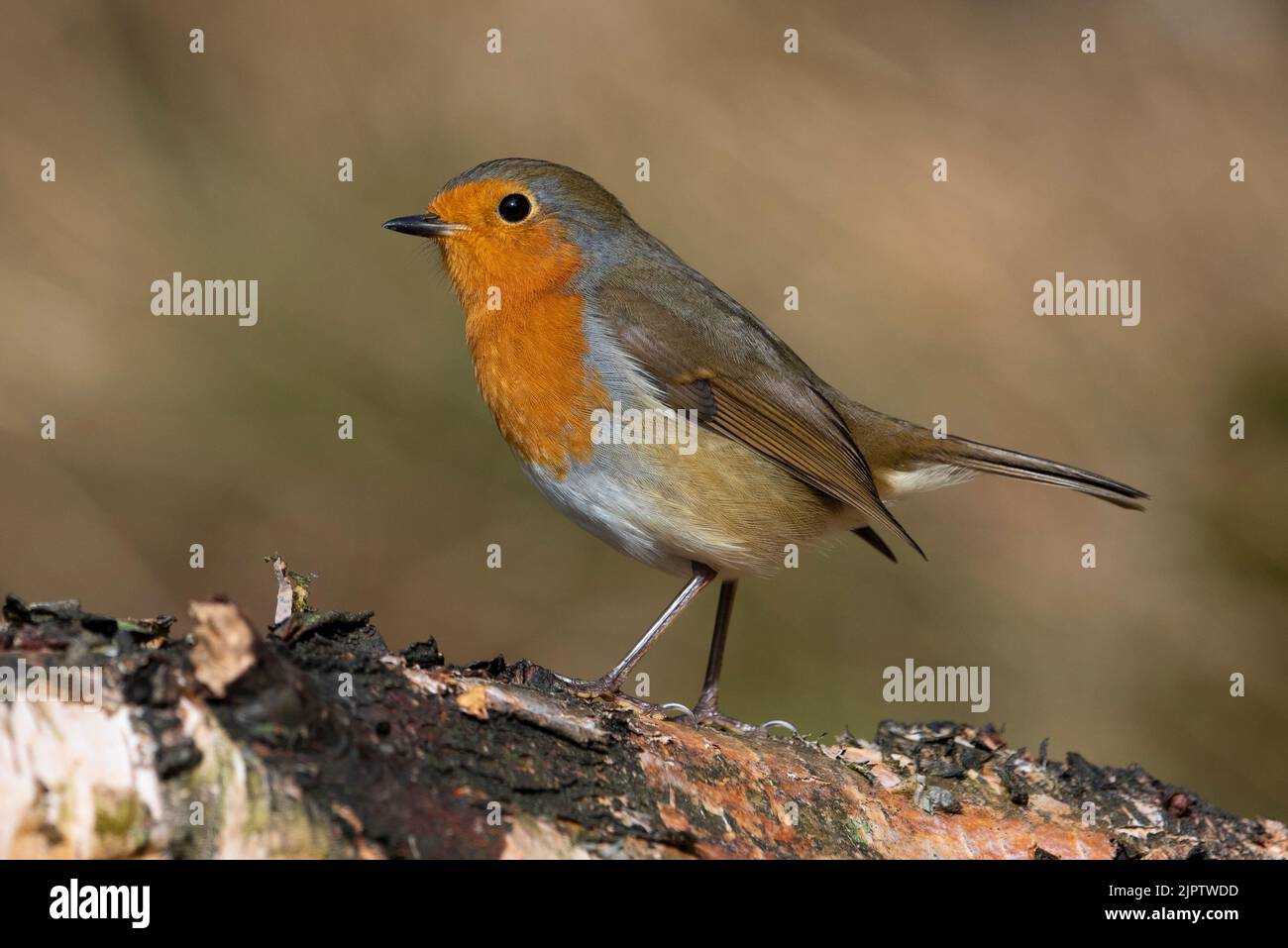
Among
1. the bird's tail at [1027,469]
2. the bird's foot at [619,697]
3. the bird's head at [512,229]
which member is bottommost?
the bird's foot at [619,697]

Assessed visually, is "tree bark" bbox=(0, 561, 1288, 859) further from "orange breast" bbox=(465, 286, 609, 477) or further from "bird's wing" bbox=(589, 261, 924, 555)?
"bird's wing" bbox=(589, 261, 924, 555)

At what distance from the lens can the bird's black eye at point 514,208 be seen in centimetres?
416

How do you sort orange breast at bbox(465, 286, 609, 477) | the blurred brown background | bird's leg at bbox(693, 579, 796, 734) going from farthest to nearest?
the blurred brown background < orange breast at bbox(465, 286, 609, 477) < bird's leg at bbox(693, 579, 796, 734)

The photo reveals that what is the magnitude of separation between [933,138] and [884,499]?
2.95m

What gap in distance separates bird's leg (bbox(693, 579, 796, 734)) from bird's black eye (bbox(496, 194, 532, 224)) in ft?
4.73

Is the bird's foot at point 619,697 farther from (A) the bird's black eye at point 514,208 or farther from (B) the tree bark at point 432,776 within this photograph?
(A) the bird's black eye at point 514,208

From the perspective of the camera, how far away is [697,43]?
22.1 ft

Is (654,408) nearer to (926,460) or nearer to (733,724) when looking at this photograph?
(733,724)

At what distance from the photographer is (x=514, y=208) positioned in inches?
164

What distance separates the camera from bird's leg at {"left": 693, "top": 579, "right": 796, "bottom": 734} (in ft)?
10.9

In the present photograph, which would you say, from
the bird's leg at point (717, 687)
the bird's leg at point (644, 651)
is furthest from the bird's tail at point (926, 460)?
the bird's leg at point (644, 651)

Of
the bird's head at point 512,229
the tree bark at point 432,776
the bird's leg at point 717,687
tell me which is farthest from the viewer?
the bird's head at point 512,229

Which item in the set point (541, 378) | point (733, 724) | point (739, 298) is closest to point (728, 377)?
point (541, 378)

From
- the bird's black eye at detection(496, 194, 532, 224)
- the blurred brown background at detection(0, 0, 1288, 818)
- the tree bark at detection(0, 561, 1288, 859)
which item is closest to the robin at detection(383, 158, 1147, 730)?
the bird's black eye at detection(496, 194, 532, 224)
